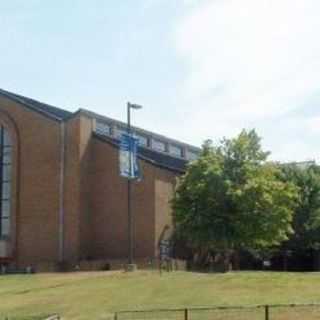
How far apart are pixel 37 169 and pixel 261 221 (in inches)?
904

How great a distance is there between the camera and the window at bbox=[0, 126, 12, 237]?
74.5 metres

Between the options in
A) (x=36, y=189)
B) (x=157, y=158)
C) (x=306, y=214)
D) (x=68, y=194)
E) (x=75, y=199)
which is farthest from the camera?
(x=157, y=158)

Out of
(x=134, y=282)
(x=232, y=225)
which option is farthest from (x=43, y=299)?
(x=232, y=225)

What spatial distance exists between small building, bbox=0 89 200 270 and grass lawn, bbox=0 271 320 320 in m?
25.1

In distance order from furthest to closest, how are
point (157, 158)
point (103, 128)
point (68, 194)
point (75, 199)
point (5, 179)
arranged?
point (103, 128) < point (157, 158) < point (5, 179) < point (68, 194) < point (75, 199)

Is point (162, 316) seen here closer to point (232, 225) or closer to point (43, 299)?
point (43, 299)

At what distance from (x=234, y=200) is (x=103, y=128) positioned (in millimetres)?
24222

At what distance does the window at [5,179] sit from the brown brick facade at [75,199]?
2.97 ft

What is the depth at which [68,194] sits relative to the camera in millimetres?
71812

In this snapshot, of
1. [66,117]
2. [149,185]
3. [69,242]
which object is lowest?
[69,242]

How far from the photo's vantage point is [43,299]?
1483 inches

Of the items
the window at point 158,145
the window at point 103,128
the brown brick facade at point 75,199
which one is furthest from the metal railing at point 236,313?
the window at point 158,145

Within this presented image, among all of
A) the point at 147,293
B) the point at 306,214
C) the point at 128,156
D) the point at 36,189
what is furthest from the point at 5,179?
the point at 147,293

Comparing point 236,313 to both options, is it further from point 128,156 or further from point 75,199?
point 75,199
